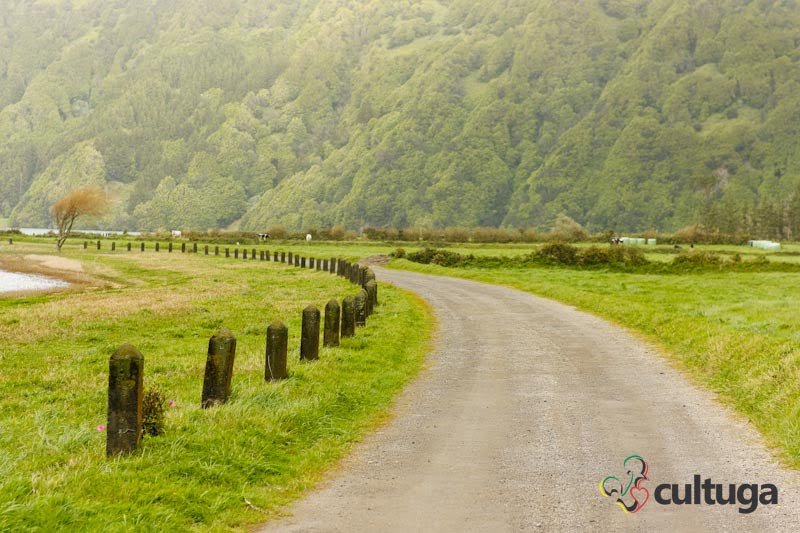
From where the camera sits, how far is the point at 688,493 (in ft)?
27.6

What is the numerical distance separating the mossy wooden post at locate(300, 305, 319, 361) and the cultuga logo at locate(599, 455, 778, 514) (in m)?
8.27

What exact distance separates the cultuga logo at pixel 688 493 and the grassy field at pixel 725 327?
1.54 metres

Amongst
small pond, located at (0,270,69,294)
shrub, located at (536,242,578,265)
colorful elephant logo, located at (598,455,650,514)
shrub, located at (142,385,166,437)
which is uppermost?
shrub, located at (536,242,578,265)

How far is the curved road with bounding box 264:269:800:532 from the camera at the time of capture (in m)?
7.67

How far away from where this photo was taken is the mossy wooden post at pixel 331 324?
17902mm

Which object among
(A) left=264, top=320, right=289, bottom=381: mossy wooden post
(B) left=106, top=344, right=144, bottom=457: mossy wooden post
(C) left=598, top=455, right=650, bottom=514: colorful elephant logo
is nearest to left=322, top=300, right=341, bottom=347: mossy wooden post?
(A) left=264, top=320, right=289, bottom=381: mossy wooden post

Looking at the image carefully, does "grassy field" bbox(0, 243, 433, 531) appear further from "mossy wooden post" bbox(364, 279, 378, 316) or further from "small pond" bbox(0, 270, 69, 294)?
"small pond" bbox(0, 270, 69, 294)

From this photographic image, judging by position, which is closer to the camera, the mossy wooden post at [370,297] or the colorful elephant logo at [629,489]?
the colorful elephant logo at [629,489]

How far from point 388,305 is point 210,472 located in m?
20.6

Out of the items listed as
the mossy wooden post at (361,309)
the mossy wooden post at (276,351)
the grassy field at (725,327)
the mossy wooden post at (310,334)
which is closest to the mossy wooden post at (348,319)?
the mossy wooden post at (361,309)

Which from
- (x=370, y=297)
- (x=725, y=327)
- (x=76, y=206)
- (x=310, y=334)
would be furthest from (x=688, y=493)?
(x=76, y=206)

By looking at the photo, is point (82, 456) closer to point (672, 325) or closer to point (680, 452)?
point (680, 452)

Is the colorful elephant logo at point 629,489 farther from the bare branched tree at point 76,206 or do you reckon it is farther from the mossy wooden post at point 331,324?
the bare branched tree at point 76,206

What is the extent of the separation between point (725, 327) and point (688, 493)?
13.0 metres
